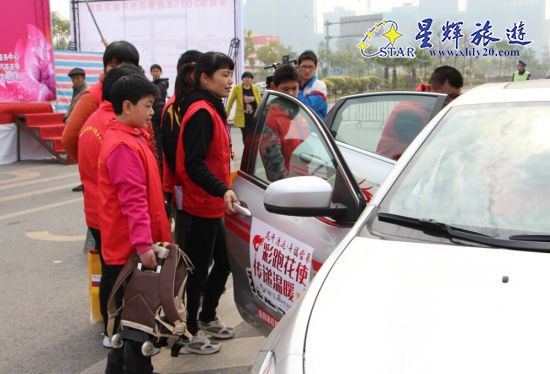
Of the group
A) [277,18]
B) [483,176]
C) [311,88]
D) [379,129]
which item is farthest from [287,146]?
[277,18]

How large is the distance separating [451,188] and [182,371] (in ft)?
6.29

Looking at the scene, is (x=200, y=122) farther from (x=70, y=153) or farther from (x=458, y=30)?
(x=458, y=30)

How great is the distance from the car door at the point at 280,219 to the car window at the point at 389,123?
1.08 metres

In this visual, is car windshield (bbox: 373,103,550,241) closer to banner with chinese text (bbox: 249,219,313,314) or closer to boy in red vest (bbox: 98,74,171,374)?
banner with chinese text (bbox: 249,219,313,314)

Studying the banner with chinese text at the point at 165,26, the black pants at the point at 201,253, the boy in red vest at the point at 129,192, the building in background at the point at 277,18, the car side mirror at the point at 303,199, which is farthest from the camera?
the building in background at the point at 277,18

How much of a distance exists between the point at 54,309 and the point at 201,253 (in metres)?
1.52

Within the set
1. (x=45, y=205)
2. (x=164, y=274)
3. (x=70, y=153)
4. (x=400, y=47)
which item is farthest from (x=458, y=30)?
(x=164, y=274)

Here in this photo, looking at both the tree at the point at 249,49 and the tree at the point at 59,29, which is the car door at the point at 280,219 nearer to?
the tree at the point at 59,29

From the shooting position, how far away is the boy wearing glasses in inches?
212

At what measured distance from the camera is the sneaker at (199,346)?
133 inches

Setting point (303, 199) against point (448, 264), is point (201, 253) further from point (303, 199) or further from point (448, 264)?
point (448, 264)

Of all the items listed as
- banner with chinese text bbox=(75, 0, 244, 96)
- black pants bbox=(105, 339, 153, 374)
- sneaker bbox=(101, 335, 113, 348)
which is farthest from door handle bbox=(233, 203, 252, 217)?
banner with chinese text bbox=(75, 0, 244, 96)

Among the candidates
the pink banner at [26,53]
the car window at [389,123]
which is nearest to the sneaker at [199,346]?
the car window at [389,123]

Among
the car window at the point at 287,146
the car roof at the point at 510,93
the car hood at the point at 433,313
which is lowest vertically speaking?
the car hood at the point at 433,313
